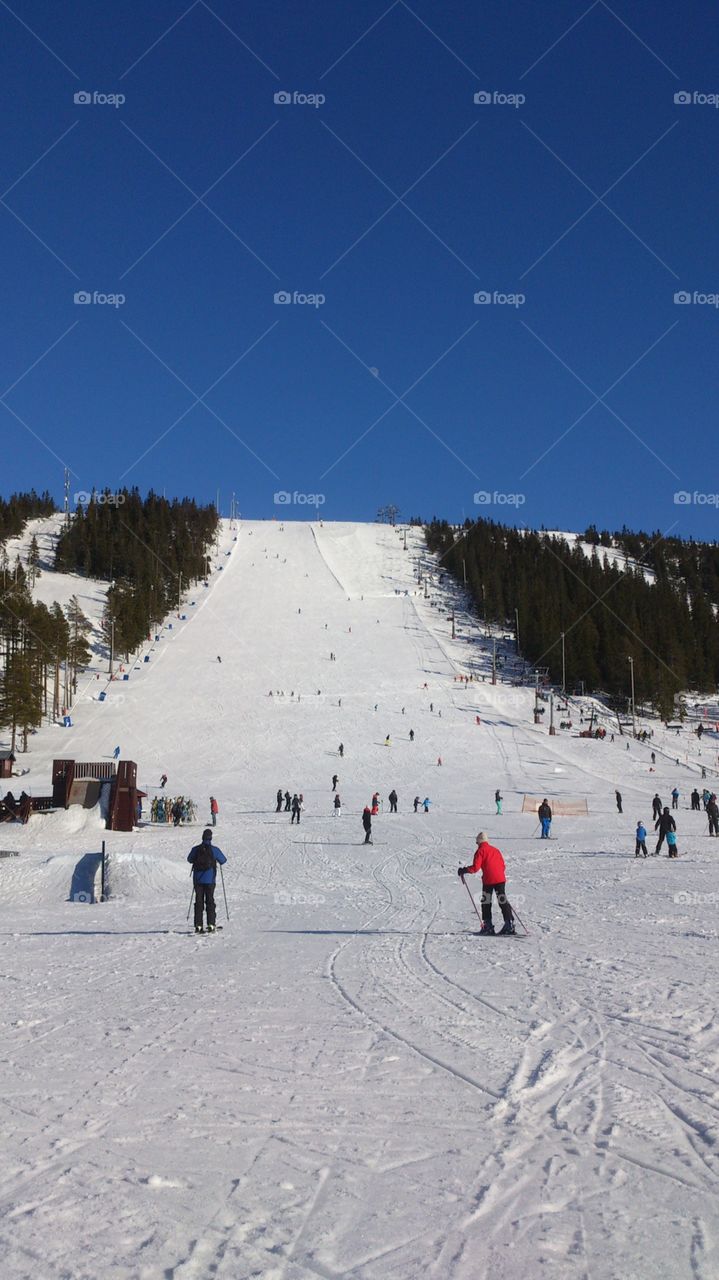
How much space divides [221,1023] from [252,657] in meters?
66.9

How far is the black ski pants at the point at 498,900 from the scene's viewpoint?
9852 mm

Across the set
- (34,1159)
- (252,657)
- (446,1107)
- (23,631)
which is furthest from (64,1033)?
(252,657)

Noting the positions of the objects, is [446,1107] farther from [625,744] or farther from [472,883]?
[625,744]

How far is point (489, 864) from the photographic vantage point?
9656mm

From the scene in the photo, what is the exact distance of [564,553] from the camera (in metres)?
134

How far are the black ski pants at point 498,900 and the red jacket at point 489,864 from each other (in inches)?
3.8

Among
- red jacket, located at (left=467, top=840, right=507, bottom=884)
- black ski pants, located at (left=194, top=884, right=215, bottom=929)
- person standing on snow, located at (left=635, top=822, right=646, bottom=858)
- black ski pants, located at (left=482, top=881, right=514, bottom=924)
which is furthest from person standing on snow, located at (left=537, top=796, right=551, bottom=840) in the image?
black ski pants, located at (left=194, top=884, right=215, bottom=929)

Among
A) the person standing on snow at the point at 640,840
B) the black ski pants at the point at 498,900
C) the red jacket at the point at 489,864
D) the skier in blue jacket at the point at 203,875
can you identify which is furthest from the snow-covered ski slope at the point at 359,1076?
the person standing on snow at the point at 640,840

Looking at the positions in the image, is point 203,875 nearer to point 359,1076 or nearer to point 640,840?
point 359,1076

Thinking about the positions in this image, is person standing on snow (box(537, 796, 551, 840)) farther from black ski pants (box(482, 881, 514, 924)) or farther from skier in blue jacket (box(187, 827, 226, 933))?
skier in blue jacket (box(187, 827, 226, 933))

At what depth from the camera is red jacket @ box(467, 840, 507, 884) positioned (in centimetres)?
966

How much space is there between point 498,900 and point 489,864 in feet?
1.77

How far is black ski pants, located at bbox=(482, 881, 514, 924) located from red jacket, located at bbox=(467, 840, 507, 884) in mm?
Answer: 96

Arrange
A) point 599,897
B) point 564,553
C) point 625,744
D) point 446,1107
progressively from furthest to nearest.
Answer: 1. point 564,553
2. point 625,744
3. point 599,897
4. point 446,1107
